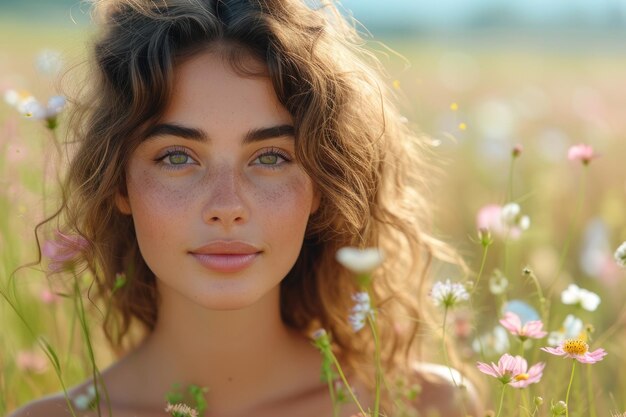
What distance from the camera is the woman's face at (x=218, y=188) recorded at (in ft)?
6.03

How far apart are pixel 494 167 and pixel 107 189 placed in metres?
2.48

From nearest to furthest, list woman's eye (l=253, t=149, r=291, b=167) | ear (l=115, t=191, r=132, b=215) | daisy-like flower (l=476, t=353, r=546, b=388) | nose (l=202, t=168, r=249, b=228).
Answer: daisy-like flower (l=476, t=353, r=546, b=388), nose (l=202, t=168, r=249, b=228), woman's eye (l=253, t=149, r=291, b=167), ear (l=115, t=191, r=132, b=215)

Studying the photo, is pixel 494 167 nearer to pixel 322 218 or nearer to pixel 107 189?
pixel 322 218

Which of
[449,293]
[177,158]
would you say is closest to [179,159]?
[177,158]

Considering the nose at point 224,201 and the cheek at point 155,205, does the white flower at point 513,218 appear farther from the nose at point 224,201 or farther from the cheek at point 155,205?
the cheek at point 155,205

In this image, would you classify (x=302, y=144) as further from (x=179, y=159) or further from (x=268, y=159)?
(x=179, y=159)

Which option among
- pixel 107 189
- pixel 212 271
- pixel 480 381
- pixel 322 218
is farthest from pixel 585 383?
pixel 107 189

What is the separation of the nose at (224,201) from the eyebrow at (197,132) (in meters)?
0.07

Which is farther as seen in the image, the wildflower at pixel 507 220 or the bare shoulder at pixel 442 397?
the bare shoulder at pixel 442 397

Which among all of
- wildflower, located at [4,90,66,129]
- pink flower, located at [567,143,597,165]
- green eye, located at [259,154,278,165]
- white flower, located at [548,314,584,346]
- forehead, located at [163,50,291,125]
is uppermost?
forehead, located at [163,50,291,125]

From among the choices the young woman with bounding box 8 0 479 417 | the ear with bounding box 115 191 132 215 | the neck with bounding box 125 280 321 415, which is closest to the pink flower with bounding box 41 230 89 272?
the young woman with bounding box 8 0 479 417

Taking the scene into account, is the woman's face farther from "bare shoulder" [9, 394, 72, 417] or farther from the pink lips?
"bare shoulder" [9, 394, 72, 417]

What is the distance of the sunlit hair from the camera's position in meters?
1.92

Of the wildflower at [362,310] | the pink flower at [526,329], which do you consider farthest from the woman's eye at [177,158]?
the pink flower at [526,329]
